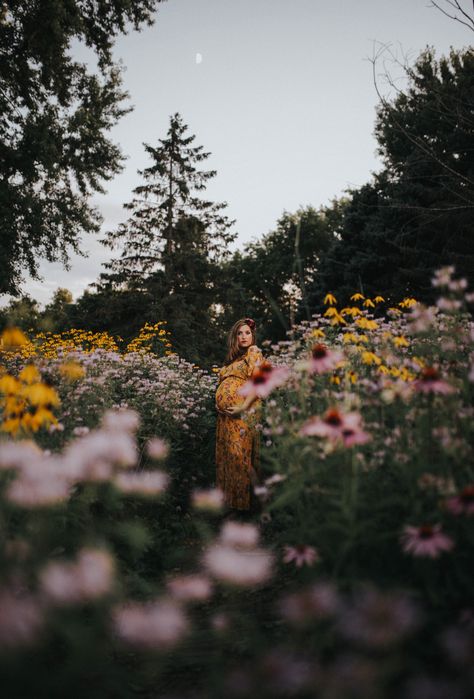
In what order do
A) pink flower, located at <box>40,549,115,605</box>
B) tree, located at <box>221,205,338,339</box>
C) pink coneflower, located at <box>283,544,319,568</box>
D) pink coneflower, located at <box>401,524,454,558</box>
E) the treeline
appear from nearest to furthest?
pink flower, located at <box>40,549,115,605</box>, pink coneflower, located at <box>401,524,454,558</box>, pink coneflower, located at <box>283,544,319,568</box>, the treeline, tree, located at <box>221,205,338,339</box>

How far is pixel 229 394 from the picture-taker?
465cm

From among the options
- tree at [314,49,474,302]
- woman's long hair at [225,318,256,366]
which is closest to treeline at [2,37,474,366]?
tree at [314,49,474,302]

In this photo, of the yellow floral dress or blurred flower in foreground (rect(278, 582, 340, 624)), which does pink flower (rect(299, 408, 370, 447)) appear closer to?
blurred flower in foreground (rect(278, 582, 340, 624))

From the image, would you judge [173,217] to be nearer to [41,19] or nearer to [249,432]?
[41,19]

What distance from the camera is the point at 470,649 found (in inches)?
52.0

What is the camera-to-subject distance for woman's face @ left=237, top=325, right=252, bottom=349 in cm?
477

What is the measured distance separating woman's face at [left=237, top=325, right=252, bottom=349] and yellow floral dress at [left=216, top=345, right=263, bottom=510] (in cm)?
9

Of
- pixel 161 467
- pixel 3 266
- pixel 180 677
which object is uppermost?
pixel 3 266

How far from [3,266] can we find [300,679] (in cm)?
1427

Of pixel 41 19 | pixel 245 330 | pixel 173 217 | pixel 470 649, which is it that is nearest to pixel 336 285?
pixel 173 217

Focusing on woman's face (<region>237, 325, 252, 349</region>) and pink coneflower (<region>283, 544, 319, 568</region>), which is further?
woman's face (<region>237, 325, 252, 349</region>)

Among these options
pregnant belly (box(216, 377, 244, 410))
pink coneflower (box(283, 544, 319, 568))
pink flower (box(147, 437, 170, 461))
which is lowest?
pink coneflower (box(283, 544, 319, 568))

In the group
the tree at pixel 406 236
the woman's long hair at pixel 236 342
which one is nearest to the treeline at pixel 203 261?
the tree at pixel 406 236

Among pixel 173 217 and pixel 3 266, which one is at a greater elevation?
pixel 173 217
